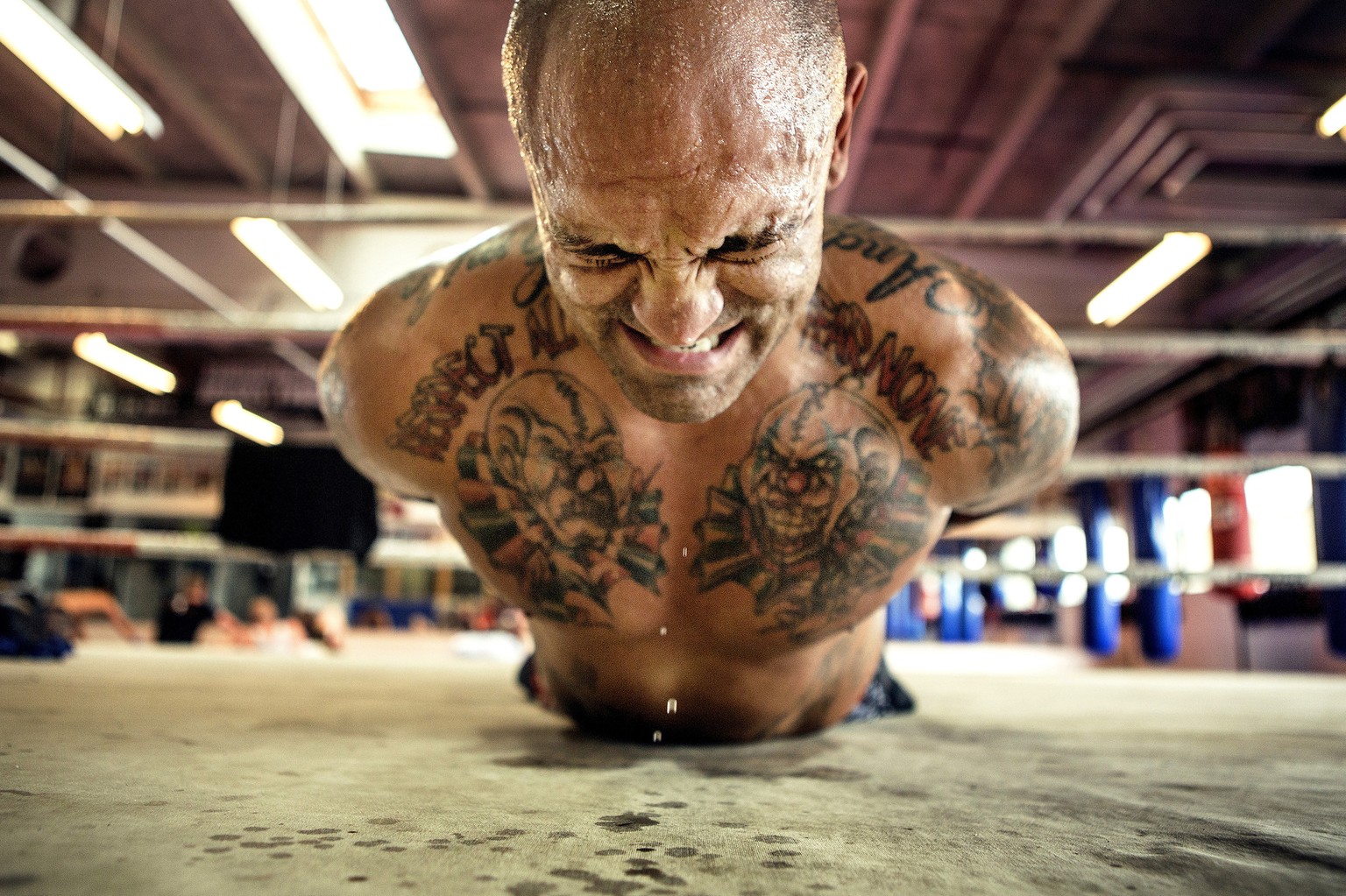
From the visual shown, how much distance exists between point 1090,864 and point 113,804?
2.88 ft

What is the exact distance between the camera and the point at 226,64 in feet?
17.3

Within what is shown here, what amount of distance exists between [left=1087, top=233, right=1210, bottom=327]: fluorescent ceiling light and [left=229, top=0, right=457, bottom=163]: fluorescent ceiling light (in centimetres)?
433

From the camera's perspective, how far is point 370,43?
4.86 m

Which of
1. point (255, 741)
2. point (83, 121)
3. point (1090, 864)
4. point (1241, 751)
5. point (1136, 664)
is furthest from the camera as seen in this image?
point (1136, 664)

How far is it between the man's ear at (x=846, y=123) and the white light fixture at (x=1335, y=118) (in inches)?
162

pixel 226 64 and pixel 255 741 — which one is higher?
pixel 226 64

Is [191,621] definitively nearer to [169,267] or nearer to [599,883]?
[169,267]

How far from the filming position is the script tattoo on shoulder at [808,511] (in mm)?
1316

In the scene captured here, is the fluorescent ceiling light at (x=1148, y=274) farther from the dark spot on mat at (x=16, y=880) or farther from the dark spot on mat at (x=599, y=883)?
the dark spot on mat at (x=16, y=880)

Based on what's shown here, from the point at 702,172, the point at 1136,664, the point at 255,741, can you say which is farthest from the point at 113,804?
the point at 1136,664

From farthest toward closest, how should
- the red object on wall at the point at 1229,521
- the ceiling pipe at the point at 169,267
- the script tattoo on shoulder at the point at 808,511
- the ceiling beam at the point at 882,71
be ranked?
the red object on wall at the point at 1229,521, the ceiling pipe at the point at 169,267, the ceiling beam at the point at 882,71, the script tattoo on shoulder at the point at 808,511

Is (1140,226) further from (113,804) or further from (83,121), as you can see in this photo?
(83,121)

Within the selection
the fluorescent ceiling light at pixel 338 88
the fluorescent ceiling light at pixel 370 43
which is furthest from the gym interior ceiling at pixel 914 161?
the fluorescent ceiling light at pixel 370 43

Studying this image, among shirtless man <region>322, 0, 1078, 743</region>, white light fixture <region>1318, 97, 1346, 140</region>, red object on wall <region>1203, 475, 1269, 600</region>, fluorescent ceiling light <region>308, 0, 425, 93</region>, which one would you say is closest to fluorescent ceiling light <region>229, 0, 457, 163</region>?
fluorescent ceiling light <region>308, 0, 425, 93</region>
